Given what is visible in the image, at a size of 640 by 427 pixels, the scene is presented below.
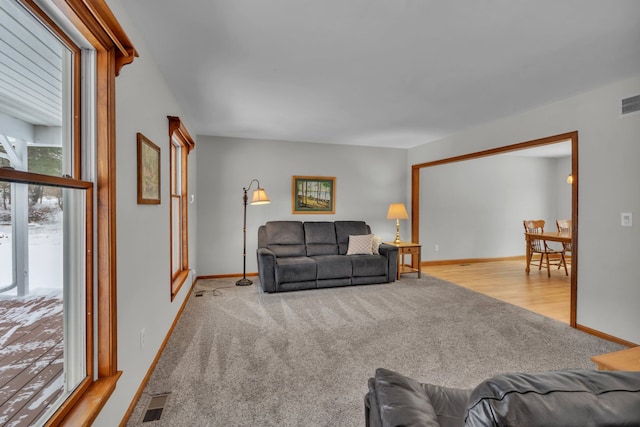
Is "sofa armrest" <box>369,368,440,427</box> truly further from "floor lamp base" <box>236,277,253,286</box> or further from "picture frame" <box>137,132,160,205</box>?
"floor lamp base" <box>236,277,253,286</box>

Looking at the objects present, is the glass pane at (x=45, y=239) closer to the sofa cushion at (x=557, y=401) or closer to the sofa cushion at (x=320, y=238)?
the sofa cushion at (x=557, y=401)

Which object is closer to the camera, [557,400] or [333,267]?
[557,400]

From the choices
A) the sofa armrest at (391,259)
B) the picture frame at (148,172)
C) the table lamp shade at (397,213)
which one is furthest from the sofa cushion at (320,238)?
the picture frame at (148,172)

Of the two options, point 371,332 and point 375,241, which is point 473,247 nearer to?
point 375,241

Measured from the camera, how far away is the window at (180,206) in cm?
356

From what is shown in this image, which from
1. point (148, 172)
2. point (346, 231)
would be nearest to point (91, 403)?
point (148, 172)

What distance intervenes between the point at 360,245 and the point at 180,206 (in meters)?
2.78

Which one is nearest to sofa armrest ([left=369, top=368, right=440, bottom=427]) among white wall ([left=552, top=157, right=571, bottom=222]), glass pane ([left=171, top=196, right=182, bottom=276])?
glass pane ([left=171, top=196, right=182, bottom=276])

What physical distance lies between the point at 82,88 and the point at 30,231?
711 mm

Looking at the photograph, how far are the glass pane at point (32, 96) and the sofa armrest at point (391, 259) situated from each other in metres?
4.28

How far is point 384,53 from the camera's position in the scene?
7.64 ft

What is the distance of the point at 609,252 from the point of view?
2936mm

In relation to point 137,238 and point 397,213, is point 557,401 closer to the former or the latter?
point 137,238

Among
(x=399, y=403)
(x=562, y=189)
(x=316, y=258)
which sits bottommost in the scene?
(x=316, y=258)
